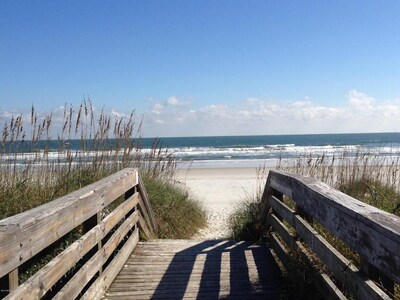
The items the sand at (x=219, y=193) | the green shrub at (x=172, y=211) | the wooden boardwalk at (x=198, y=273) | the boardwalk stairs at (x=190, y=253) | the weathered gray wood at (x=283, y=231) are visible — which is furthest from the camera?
the sand at (x=219, y=193)

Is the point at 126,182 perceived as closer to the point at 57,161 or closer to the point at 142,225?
the point at 142,225

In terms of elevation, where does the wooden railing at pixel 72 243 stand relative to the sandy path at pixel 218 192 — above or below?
above

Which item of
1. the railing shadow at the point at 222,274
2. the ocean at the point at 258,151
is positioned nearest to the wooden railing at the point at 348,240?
the railing shadow at the point at 222,274

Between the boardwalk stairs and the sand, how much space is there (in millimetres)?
2109

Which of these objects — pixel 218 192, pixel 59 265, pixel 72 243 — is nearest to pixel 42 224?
pixel 59 265

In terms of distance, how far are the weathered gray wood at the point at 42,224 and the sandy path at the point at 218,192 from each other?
394 centimetres

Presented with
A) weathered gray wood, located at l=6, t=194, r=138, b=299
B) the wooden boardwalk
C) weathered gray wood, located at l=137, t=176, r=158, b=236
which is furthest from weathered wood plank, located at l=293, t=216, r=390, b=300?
weathered gray wood, located at l=137, t=176, r=158, b=236

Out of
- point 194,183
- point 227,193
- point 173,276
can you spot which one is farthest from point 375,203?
point 194,183

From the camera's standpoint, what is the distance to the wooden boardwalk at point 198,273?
11.5 feet

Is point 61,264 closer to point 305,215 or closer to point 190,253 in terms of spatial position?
point 305,215

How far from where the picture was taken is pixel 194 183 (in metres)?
16.5

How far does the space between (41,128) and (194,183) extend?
36.8 feet

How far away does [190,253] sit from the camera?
15.7 feet

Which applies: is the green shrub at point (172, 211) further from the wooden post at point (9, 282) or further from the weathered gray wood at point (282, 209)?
the wooden post at point (9, 282)
